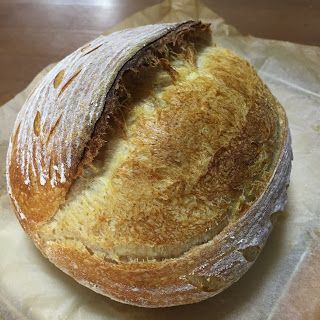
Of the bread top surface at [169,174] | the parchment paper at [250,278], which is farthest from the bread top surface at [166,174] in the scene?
the parchment paper at [250,278]

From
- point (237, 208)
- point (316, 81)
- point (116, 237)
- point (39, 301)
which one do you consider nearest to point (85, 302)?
point (39, 301)

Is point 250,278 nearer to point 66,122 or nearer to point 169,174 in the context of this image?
point 169,174

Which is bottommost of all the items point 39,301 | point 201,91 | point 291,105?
point 39,301

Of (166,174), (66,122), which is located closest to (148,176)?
(166,174)

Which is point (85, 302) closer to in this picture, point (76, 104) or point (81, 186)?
point (81, 186)

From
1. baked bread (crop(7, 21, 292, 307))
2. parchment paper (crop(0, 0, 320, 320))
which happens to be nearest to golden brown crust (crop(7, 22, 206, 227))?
baked bread (crop(7, 21, 292, 307))

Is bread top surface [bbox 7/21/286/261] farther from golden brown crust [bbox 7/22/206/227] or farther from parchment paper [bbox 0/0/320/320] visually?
parchment paper [bbox 0/0/320/320]

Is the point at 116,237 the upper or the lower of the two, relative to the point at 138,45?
lower
